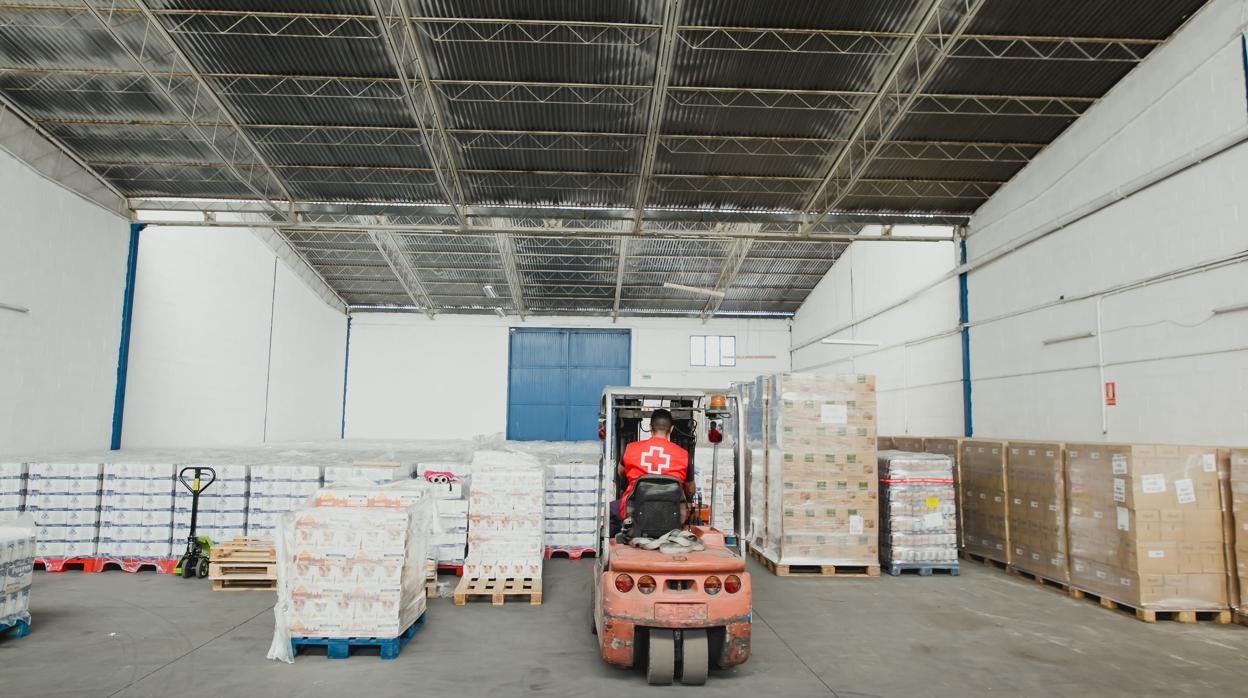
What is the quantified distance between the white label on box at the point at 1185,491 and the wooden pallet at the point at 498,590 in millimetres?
6731

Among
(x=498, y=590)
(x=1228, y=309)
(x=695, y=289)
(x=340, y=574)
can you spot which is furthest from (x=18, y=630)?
(x=695, y=289)

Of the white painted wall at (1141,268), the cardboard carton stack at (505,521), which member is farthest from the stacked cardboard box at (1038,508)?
the cardboard carton stack at (505,521)

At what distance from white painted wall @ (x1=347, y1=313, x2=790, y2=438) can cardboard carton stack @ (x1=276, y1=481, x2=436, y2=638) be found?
19.5 metres

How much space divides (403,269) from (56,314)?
1055 cm

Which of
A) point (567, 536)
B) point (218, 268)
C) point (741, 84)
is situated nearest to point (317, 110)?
point (218, 268)

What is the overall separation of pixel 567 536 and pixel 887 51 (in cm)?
896

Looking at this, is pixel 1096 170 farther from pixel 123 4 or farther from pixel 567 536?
pixel 123 4

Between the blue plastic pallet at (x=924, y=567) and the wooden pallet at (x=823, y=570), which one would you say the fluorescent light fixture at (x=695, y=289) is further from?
the blue plastic pallet at (x=924, y=567)

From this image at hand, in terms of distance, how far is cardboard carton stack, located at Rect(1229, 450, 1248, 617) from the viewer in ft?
22.0

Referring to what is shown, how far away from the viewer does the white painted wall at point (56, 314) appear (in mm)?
A: 10734

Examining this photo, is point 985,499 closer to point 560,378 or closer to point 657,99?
point 657,99

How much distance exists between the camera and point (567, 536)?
387 inches

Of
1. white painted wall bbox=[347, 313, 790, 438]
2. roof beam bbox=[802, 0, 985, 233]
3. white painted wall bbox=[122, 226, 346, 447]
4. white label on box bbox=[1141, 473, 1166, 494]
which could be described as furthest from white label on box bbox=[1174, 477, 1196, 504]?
white painted wall bbox=[347, 313, 790, 438]

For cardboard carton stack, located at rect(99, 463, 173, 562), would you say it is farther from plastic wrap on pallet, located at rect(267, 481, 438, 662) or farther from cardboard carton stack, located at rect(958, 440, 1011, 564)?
cardboard carton stack, located at rect(958, 440, 1011, 564)
